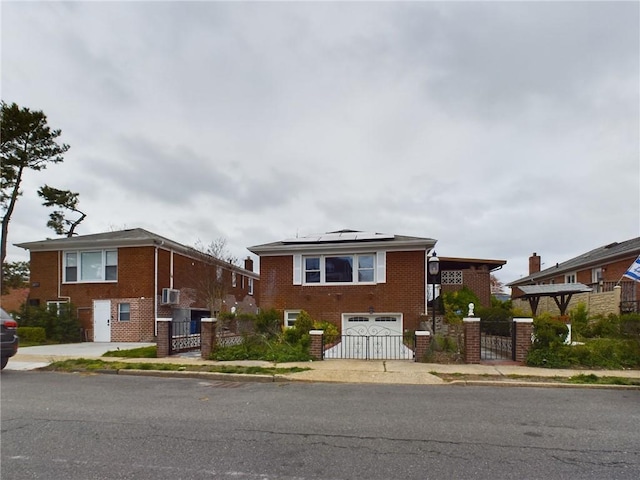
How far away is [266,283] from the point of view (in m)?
20.5

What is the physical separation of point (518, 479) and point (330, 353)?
1113cm

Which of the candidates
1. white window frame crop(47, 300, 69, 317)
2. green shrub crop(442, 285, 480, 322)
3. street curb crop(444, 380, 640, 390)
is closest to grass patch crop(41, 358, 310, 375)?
street curb crop(444, 380, 640, 390)

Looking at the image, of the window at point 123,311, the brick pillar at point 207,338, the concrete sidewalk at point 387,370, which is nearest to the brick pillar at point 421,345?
the concrete sidewalk at point 387,370

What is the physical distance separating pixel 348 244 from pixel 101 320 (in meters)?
13.4

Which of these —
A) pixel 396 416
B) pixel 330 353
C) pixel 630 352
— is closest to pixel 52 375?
pixel 330 353

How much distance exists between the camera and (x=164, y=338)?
1412cm

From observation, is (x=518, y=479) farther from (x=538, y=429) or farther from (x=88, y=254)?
(x=88, y=254)

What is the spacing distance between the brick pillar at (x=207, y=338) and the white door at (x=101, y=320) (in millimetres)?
11284

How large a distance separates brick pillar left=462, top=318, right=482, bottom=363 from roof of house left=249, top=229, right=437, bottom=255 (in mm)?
6559

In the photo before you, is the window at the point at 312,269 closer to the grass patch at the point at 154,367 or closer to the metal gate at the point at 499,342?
the metal gate at the point at 499,342

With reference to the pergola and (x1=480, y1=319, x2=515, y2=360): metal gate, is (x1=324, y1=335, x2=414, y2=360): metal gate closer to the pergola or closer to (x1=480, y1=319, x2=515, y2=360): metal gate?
(x1=480, y1=319, x2=515, y2=360): metal gate

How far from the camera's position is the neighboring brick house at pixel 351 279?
18984 millimetres

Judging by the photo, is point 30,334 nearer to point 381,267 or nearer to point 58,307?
point 58,307

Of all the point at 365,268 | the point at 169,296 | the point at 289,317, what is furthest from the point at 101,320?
the point at 365,268
